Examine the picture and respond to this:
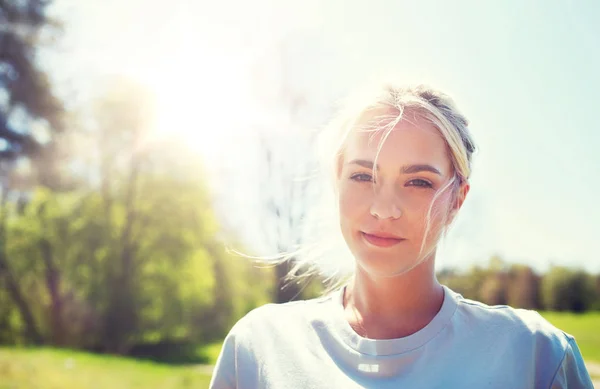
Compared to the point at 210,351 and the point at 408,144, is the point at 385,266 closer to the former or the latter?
the point at 408,144

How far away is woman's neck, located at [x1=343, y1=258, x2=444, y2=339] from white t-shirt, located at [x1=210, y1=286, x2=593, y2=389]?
3 centimetres

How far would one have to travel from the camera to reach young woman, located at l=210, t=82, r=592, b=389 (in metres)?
0.75

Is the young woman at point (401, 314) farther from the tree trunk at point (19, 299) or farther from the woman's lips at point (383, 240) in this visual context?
the tree trunk at point (19, 299)

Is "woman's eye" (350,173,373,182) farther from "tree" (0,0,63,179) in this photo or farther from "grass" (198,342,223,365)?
"grass" (198,342,223,365)

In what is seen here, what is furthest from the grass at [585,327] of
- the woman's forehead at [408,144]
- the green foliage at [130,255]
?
the woman's forehead at [408,144]

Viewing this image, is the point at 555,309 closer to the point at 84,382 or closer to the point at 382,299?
the point at 84,382

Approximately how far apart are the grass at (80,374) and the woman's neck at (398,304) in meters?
4.44

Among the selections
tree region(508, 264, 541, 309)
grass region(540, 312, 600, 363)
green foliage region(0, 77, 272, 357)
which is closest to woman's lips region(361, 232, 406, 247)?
tree region(508, 264, 541, 309)

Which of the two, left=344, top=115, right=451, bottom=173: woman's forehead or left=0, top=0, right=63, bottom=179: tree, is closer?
left=344, top=115, right=451, bottom=173: woman's forehead

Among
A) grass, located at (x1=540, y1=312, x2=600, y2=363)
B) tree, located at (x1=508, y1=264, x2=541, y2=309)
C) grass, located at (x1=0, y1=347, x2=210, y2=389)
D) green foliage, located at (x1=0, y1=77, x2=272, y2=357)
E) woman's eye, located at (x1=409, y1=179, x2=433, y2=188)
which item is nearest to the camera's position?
woman's eye, located at (x1=409, y1=179, x2=433, y2=188)

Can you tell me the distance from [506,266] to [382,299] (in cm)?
538

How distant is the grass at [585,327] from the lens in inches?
242

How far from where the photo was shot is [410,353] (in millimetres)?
776

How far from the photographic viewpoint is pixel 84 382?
498 centimetres
